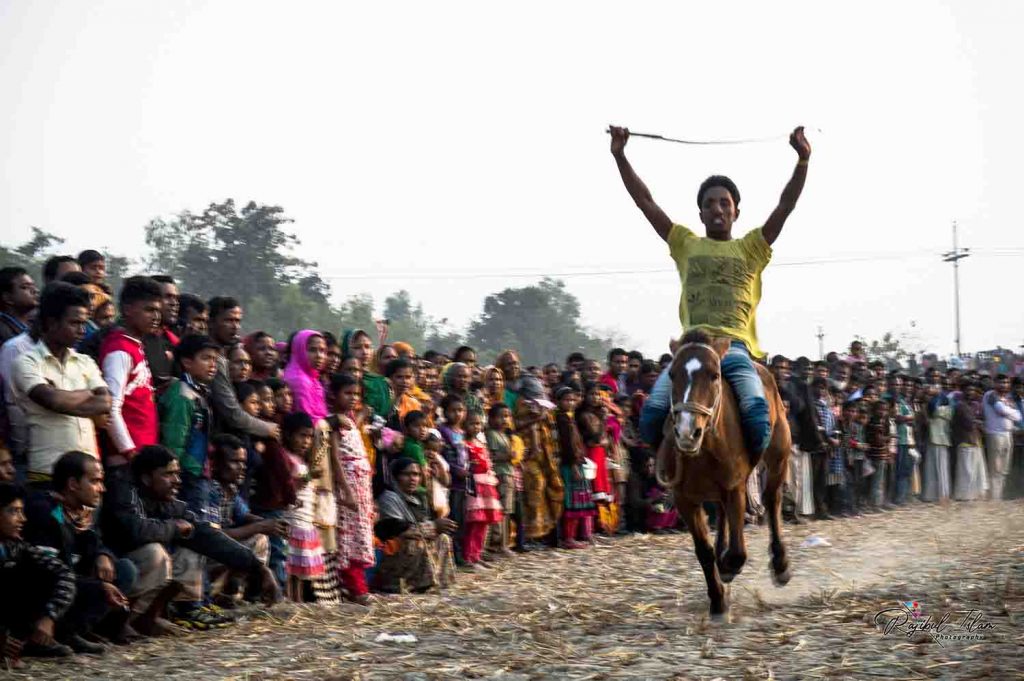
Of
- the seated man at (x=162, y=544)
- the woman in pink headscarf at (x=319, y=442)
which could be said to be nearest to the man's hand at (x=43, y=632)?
the seated man at (x=162, y=544)

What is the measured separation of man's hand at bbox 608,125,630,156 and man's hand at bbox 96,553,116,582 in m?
4.86

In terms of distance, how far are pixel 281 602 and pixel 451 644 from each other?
2054 millimetres

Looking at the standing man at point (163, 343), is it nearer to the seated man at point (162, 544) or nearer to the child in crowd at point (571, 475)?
the seated man at point (162, 544)

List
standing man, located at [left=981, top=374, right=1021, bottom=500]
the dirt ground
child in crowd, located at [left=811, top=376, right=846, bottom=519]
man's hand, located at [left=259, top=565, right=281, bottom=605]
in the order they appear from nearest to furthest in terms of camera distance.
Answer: the dirt ground
man's hand, located at [left=259, top=565, right=281, bottom=605]
child in crowd, located at [left=811, top=376, right=846, bottom=519]
standing man, located at [left=981, top=374, right=1021, bottom=500]

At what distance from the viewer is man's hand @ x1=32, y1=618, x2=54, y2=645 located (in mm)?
7340

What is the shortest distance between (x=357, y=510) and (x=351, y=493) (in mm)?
170

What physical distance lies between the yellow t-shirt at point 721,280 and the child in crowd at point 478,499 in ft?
14.1

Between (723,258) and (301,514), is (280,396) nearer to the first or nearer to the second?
(301,514)

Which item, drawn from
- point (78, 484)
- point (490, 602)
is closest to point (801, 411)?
point (490, 602)

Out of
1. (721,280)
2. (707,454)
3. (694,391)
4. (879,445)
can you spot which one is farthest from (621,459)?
(694,391)

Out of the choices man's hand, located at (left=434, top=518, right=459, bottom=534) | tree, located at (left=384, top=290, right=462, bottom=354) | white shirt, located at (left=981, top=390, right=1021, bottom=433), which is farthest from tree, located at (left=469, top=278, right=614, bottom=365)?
man's hand, located at (left=434, top=518, right=459, bottom=534)

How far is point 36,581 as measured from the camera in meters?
7.34

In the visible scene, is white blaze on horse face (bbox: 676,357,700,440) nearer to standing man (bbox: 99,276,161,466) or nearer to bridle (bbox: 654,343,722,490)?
bridle (bbox: 654,343,722,490)

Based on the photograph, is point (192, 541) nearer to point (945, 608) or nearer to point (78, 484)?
point (78, 484)
